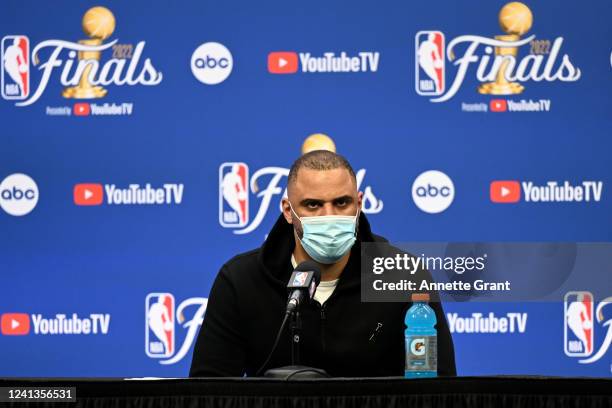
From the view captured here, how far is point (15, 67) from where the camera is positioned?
4.57 meters

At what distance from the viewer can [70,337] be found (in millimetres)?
4492

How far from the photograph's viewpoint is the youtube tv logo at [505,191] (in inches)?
174

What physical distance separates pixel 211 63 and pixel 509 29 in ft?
4.78

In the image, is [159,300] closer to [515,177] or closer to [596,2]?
[515,177]

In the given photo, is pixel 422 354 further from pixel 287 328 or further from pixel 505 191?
pixel 505 191

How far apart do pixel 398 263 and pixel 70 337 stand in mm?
2540

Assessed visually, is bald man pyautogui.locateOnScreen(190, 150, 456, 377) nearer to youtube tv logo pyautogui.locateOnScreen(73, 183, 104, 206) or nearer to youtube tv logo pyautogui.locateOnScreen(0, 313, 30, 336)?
youtube tv logo pyautogui.locateOnScreen(73, 183, 104, 206)

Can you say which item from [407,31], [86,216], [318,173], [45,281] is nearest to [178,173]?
[86,216]

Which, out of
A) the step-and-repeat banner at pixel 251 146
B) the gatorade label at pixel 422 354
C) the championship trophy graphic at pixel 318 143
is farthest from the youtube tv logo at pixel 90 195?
the gatorade label at pixel 422 354

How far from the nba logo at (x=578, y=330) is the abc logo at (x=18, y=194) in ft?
8.69

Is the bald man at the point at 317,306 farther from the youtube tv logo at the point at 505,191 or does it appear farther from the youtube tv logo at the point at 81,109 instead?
the youtube tv logo at the point at 81,109

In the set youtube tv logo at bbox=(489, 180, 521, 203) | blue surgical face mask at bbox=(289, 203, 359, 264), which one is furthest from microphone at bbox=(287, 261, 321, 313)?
youtube tv logo at bbox=(489, 180, 521, 203)

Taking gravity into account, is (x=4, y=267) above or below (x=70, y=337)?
above

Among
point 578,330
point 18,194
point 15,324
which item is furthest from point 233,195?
point 578,330
